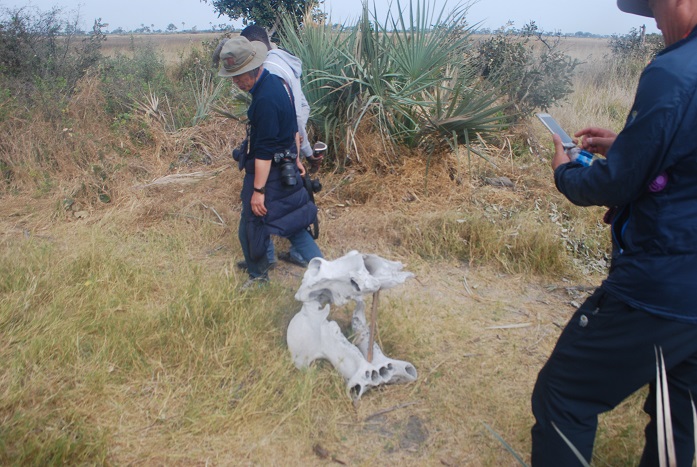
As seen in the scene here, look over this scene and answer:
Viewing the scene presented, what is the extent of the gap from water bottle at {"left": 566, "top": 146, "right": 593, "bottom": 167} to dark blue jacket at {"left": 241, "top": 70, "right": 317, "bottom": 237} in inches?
68.5

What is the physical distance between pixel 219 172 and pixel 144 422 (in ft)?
11.8

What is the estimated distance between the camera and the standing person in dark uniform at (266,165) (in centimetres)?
308

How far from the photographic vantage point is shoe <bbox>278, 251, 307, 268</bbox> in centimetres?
414

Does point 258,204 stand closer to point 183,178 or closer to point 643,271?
point 643,271

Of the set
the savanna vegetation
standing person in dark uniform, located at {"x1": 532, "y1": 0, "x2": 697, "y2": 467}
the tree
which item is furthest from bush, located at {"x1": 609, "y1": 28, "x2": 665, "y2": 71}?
standing person in dark uniform, located at {"x1": 532, "y1": 0, "x2": 697, "y2": 467}

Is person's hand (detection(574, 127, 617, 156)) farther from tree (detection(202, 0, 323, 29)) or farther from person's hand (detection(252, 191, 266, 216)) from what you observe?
tree (detection(202, 0, 323, 29))

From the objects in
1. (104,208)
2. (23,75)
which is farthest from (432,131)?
(23,75)

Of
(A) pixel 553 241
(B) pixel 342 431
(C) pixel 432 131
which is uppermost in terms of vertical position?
(C) pixel 432 131

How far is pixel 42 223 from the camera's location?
15.7ft

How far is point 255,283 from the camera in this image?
3.58m

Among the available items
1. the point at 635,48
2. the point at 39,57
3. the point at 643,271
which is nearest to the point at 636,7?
the point at 643,271

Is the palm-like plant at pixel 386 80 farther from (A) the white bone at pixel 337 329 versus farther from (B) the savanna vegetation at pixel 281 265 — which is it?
(A) the white bone at pixel 337 329

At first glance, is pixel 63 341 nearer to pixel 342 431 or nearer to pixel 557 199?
pixel 342 431

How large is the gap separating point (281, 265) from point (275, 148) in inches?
47.9
